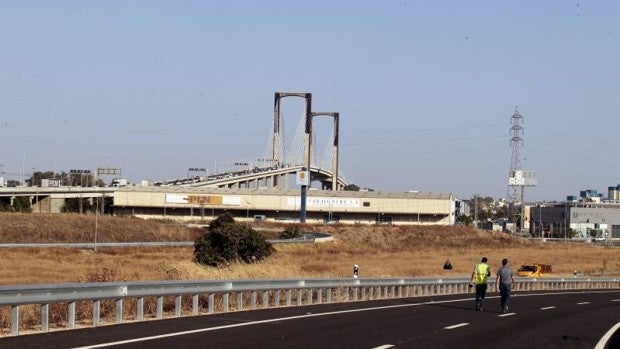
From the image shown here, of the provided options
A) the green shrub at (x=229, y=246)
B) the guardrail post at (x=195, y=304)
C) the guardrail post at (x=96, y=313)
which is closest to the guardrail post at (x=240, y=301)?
the guardrail post at (x=195, y=304)

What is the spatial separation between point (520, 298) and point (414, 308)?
11049 mm

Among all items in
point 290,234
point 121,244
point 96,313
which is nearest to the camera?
point 96,313

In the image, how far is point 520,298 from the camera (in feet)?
129

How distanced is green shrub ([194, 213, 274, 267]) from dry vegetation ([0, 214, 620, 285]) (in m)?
1.59

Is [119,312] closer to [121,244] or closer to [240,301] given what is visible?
[240,301]

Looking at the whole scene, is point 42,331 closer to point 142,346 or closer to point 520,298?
point 142,346

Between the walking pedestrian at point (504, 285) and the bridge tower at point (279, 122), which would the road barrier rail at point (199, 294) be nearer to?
the walking pedestrian at point (504, 285)

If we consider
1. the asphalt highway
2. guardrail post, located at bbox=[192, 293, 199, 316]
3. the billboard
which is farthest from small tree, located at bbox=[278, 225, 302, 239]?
guardrail post, located at bbox=[192, 293, 199, 316]

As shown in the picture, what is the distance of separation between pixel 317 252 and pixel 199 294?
6188 cm

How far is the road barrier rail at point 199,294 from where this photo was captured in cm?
1792

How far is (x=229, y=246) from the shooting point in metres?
57.2

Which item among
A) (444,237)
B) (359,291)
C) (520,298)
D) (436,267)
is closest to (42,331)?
(359,291)

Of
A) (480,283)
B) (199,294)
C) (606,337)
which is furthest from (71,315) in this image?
(480,283)

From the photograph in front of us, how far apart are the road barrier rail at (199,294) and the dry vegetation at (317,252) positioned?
3.69 meters
